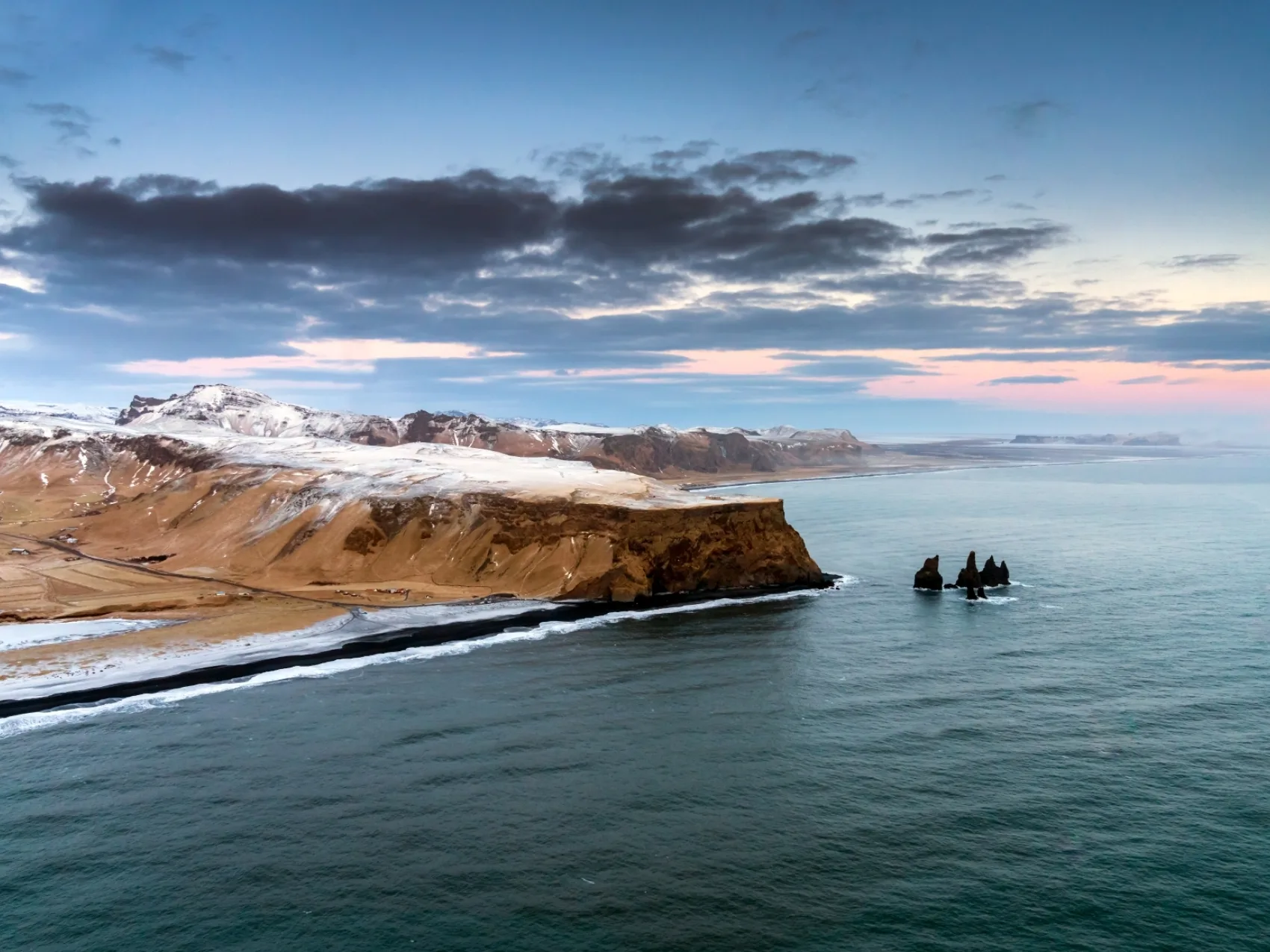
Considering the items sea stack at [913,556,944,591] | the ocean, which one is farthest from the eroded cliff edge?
the ocean

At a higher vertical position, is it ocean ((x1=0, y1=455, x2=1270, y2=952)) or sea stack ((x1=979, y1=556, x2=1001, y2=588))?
sea stack ((x1=979, y1=556, x2=1001, y2=588))

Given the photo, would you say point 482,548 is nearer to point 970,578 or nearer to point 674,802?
point 970,578

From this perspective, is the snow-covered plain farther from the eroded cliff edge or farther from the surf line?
the eroded cliff edge

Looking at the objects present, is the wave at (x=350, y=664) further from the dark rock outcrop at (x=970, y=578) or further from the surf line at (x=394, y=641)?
the dark rock outcrop at (x=970, y=578)

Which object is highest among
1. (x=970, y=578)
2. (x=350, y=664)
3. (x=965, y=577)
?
(x=970, y=578)

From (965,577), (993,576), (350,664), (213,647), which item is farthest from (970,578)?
(213,647)

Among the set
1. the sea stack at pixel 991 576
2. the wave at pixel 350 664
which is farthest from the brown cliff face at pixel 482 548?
the sea stack at pixel 991 576
